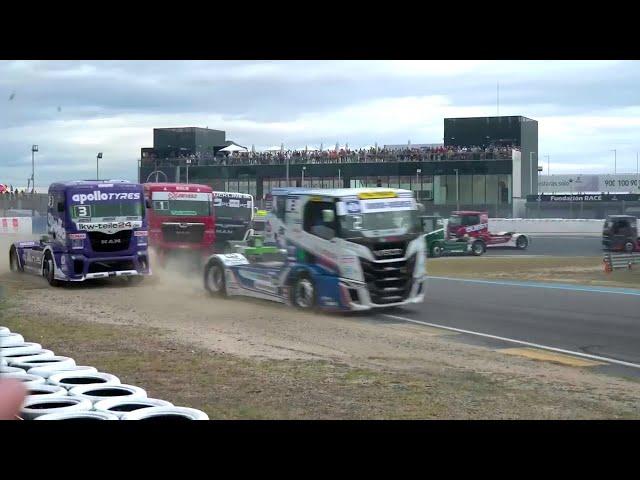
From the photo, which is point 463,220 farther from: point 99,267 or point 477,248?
point 99,267

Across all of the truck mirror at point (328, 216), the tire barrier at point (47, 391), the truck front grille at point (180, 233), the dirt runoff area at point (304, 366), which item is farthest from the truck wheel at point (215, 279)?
the tire barrier at point (47, 391)

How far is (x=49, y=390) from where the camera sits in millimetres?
7605

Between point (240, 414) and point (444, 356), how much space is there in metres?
4.43

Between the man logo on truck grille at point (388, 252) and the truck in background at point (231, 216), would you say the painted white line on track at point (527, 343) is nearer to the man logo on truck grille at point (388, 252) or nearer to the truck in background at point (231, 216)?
the man logo on truck grille at point (388, 252)

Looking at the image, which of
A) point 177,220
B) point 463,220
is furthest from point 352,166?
point 463,220

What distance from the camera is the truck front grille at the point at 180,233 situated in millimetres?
24016

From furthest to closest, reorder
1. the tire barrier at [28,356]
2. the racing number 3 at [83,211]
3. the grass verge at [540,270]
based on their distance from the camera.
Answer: the grass verge at [540,270] < the racing number 3 at [83,211] < the tire barrier at [28,356]

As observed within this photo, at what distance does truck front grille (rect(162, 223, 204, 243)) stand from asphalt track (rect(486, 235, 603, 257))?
1997cm

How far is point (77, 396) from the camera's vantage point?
725 cm

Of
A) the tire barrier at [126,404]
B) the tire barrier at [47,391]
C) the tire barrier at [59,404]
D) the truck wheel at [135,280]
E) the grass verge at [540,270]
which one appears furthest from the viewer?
the grass verge at [540,270]

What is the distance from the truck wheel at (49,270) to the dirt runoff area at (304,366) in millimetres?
3342
